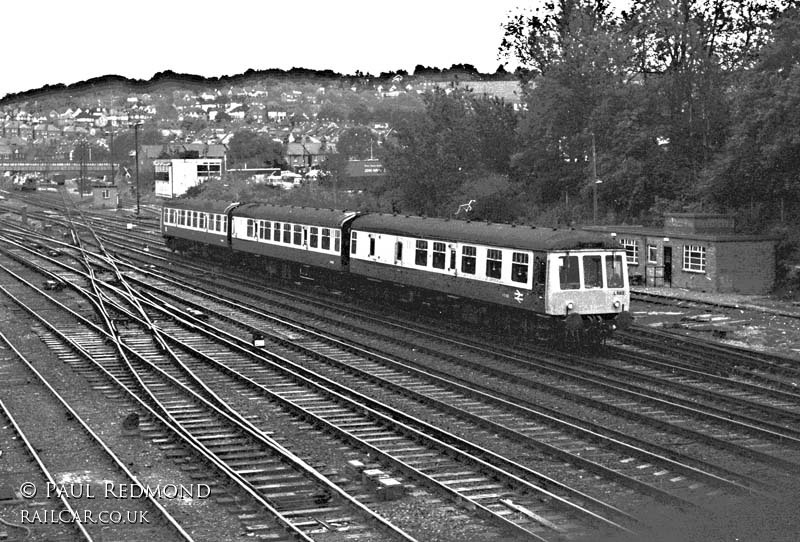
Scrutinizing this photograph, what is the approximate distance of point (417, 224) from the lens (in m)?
30.6

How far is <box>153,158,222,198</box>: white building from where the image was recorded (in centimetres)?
10812

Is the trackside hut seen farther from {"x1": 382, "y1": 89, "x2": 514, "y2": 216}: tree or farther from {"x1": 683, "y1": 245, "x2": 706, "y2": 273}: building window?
{"x1": 382, "y1": 89, "x2": 514, "y2": 216}: tree

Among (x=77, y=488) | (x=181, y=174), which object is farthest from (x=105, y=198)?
(x=77, y=488)

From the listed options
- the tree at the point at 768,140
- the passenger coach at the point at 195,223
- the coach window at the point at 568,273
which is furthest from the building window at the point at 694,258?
the passenger coach at the point at 195,223

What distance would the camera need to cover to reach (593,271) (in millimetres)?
24656

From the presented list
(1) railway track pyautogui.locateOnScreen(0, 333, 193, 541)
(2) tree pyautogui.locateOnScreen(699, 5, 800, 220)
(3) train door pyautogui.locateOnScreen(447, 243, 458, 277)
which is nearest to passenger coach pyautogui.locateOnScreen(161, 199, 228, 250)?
(3) train door pyautogui.locateOnScreen(447, 243, 458, 277)

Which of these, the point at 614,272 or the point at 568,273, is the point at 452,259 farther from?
the point at 614,272

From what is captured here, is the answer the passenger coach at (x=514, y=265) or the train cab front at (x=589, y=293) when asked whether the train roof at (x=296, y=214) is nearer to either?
the passenger coach at (x=514, y=265)

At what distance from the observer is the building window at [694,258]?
38.8 m

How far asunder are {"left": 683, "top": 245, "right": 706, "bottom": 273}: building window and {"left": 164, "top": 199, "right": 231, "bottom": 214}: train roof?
62.2ft

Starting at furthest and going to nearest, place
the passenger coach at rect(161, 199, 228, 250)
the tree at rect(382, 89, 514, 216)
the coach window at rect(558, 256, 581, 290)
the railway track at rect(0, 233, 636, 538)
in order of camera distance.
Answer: the tree at rect(382, 89, 514, 216), the passenger coach at rect(161, 199, 228, 250), the coach window at rect(558, 256, 581, 290), the railway track at rect(0, 233, 636, 538)

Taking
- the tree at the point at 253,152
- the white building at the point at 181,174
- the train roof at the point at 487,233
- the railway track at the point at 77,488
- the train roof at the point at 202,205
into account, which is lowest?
the railway track at the point at 77,488

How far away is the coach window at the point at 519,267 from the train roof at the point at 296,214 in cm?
1054

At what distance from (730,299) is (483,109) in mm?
34274
